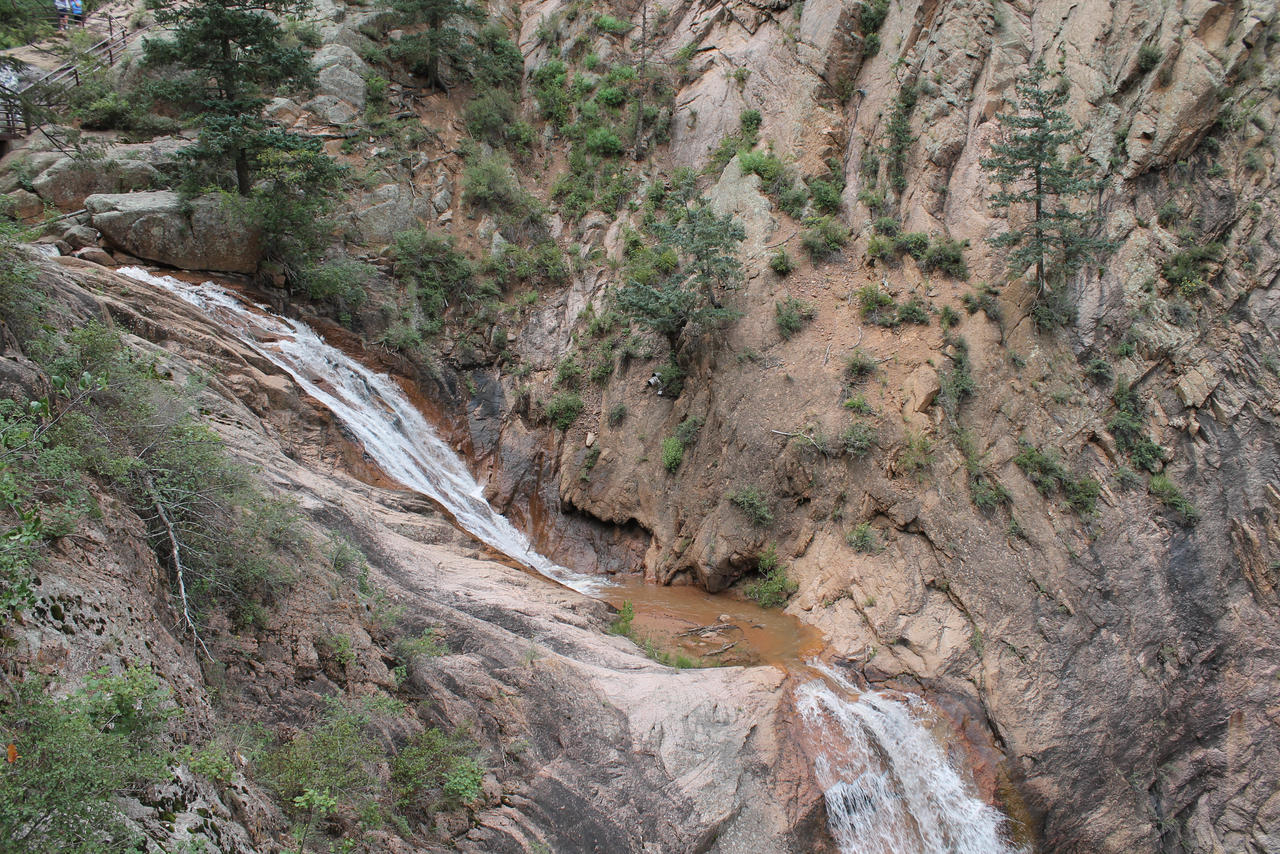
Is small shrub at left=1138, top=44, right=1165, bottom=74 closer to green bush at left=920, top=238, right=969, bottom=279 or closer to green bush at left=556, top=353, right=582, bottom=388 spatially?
green bush at left=920, top=238, right=969, bottom=279

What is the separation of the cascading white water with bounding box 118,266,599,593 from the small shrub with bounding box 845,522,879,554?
5.84m

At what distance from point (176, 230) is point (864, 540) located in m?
17.7

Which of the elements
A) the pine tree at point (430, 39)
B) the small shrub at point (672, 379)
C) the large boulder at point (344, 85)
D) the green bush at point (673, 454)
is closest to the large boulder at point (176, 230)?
the large boulder at point (344, 85)

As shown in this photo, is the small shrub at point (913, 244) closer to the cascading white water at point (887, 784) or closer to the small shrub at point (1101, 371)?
the small shrub at point (1101, 371)

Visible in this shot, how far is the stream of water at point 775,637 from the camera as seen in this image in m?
8.76

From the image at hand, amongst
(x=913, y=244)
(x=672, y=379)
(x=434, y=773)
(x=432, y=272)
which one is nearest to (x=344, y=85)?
(x=432, y=272)

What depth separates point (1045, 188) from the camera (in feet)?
44.5

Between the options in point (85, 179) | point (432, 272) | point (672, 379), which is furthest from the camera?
point (432, 272)

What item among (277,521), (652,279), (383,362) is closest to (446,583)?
(277,521)

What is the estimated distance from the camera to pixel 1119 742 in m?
10.5

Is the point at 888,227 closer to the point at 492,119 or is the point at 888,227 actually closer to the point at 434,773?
the point at 434,773

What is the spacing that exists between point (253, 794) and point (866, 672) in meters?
9.28

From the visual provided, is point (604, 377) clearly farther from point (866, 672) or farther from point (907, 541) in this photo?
point (866, 672)

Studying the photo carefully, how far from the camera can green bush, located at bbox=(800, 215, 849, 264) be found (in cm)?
1645
